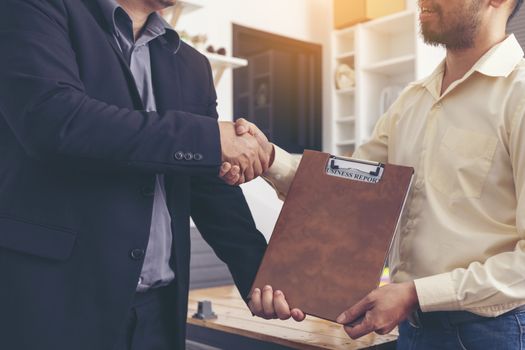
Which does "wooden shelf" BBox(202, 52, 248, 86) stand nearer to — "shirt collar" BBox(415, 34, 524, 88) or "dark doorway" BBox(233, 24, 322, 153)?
"dark doorway" BBox(233, 24, 322, 153)

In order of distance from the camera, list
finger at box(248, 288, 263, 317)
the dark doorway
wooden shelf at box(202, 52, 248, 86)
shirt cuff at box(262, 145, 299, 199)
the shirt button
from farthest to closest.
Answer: the dark doorway
wooden shelf at box(202, 52, 248, 86)
shirt cuff at box(262, 145, 299, 199)
finger at box(248, 288, 263, 317)
the shirt button

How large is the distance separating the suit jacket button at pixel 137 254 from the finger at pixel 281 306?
0.90 ft

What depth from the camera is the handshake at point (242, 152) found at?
1.15 m

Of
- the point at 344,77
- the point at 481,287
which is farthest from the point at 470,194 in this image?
the point at 344,77

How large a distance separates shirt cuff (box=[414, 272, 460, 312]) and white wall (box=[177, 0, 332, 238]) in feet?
12.5

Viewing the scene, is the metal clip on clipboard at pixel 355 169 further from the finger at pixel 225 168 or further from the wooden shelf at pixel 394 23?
the wooden shelf at pixel 394 23

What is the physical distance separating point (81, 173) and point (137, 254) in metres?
0.17

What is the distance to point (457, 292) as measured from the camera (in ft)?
3.51

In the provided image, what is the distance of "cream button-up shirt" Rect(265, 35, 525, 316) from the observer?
1.07 metres

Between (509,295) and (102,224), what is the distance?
70cm

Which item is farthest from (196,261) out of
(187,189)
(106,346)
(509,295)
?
(509,295)

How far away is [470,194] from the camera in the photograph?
1145 millimetres

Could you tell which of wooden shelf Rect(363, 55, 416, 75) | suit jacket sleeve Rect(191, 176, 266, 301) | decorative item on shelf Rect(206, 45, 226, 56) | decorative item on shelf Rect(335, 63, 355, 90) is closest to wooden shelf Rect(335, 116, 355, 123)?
decorative item on shelf Rect(335, 63, 355, 90)

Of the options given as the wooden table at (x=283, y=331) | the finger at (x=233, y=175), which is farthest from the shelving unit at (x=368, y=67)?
the finger at (x=233, y=175)
